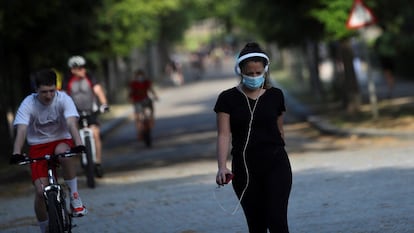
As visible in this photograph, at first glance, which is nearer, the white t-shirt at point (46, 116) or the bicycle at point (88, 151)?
the white t-shirt at point (46, 116)

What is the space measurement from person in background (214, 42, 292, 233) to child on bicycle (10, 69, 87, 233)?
7.46ft

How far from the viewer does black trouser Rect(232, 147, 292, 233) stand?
22.0 feet

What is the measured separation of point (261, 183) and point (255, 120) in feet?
1.38

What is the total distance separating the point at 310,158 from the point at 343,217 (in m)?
7.39

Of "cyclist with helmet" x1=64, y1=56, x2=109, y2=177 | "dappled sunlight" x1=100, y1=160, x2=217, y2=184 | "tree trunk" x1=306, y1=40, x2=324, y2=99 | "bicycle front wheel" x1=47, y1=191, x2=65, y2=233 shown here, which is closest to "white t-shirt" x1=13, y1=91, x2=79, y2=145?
"bicycle front wheel" x1=47, y1=191, x2=65, y2=233

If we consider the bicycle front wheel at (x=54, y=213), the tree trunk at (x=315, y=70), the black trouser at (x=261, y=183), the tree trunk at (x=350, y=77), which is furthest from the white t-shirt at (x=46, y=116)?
the tree trunk at (x=315, y=70)

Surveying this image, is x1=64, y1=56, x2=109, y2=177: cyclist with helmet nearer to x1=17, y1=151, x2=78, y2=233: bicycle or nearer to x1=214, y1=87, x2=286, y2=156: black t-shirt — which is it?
x1=17, y1=151, x2=78, y2=233: bicycle

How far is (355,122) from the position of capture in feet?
74.6

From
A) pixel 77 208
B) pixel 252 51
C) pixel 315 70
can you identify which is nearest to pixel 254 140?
pixel 252 51

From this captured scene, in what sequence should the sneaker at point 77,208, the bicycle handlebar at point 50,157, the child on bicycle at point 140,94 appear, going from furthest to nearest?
the child on bicycle at point 140,94, the sneaker at point 77,208, the bicycle handlebar at point 50,157

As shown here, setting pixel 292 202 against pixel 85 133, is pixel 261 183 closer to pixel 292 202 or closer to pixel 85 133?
pixel 292 202

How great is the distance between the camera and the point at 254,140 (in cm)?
677

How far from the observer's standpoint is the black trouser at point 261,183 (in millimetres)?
6715

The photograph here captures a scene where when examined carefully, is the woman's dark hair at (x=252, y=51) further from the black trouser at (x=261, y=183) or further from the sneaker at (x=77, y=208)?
the sneaker at (x=77, y=208)
